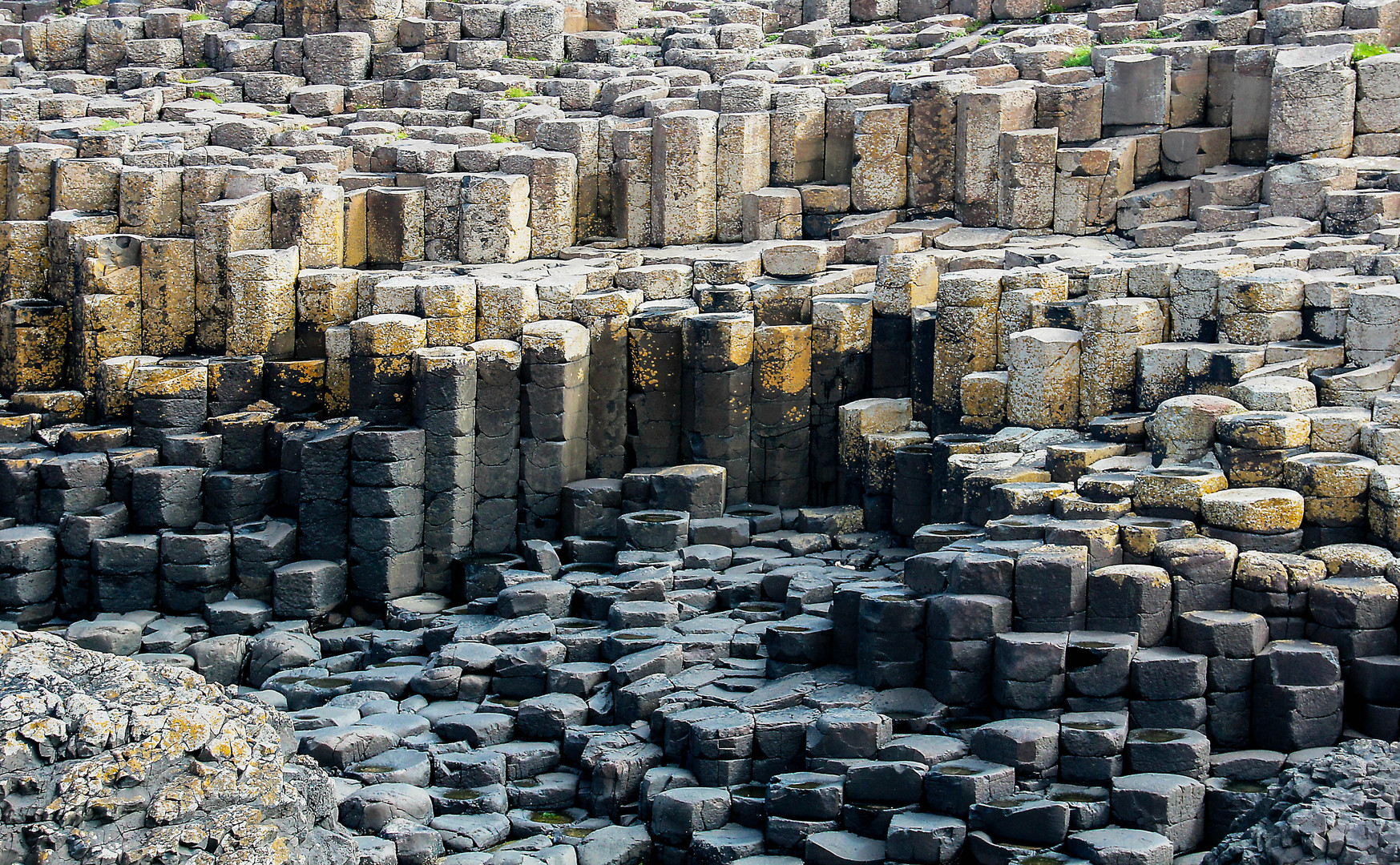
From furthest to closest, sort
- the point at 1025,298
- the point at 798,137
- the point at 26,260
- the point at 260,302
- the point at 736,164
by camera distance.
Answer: the point at 798,137 < the point at 736,164 < the point at 26,260 < the point at 260,302 < the point at 1025,298

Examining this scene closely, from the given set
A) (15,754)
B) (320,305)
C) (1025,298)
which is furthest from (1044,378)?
(15,754)

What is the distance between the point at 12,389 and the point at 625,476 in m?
7.91

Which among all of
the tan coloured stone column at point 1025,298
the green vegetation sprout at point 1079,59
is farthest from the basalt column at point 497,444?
the green vegetation sprout at point 1079,59

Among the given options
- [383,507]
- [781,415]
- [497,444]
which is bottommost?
[383,507]

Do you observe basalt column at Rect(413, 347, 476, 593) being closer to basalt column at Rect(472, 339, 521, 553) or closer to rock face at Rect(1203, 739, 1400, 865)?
basalt column at Rect(472, 339, 521, 553)

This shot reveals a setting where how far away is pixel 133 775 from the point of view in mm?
12852

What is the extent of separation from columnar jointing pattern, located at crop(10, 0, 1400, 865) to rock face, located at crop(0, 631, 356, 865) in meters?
0.05

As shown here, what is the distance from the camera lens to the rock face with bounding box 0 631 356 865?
494 inches

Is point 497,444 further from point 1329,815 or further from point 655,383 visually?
point 1329,815

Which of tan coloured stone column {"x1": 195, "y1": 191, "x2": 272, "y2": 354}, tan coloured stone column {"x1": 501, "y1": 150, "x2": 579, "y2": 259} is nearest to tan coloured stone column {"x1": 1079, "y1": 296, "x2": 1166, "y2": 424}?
tan coloured stone column {"x1": 501, "y1": 150, "x2": 579, "y2": 259}

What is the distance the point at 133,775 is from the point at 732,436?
11.6 meters

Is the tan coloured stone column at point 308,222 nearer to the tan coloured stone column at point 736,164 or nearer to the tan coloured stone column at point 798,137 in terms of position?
the tan coloured stone column at point 736,164

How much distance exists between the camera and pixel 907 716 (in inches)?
693

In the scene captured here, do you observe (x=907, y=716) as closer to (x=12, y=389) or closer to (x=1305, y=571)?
(x=1305, y=571)
